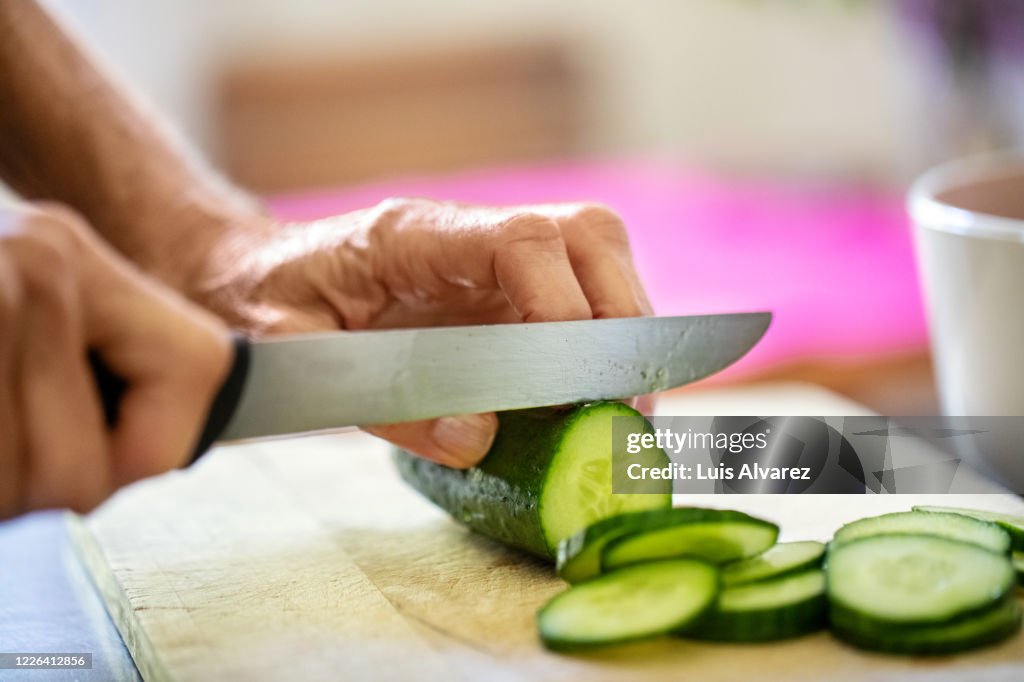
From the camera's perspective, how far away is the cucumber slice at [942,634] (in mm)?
1081

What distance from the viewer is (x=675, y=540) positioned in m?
1.23

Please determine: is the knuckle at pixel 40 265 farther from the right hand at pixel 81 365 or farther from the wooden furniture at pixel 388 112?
the wooden furniture at pixel 388 112

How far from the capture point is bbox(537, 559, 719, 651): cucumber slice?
1.10 metres

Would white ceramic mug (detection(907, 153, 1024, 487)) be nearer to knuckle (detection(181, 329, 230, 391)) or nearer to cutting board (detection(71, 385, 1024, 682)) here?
cutting board (detection(71, 385, 1024, 682))

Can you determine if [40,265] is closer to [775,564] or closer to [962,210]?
[775,564]

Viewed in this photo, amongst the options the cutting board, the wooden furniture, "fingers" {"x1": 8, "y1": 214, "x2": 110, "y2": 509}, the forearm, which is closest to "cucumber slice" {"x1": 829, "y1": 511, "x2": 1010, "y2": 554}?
the cutting board

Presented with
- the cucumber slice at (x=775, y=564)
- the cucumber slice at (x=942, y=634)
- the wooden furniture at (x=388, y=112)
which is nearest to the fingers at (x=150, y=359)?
the cucumber slice at (x=775, y=564)

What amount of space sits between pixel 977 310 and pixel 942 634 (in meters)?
0.63

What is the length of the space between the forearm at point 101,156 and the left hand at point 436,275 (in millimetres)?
191

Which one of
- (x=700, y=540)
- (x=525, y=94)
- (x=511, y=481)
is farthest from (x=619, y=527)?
(x=525, y=94)

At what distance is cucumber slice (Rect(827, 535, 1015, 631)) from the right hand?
702mm

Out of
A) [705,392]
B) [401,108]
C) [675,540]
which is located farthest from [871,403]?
[401,108]

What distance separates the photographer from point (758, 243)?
12.1 ft

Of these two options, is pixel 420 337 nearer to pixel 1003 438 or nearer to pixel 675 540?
pixel 675 540
